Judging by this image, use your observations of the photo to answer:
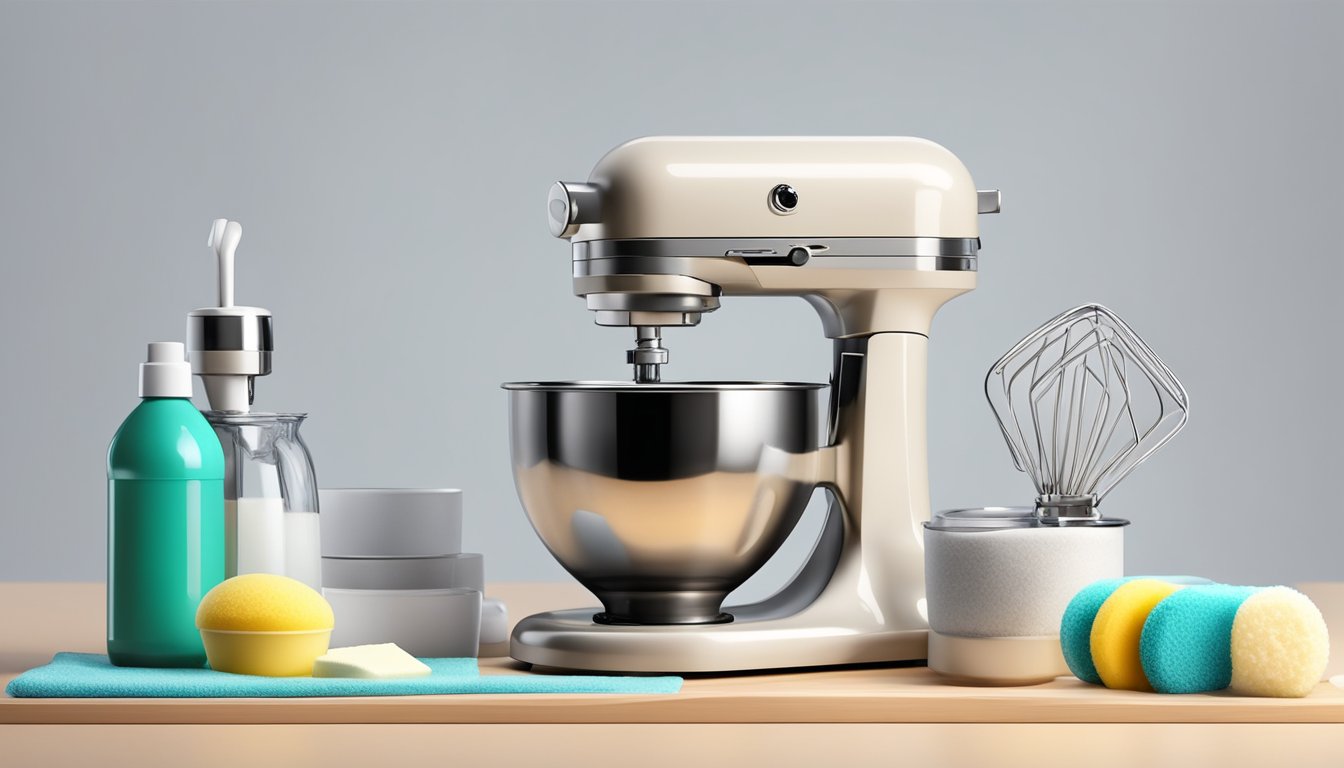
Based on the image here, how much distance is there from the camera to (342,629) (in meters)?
0.93

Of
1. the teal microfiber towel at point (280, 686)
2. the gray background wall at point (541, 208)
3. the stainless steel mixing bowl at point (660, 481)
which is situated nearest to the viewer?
the teal microfiber towel at point (280, 686)

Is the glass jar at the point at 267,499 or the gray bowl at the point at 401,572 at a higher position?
the glass jar at the point at 267,499

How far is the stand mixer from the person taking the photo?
0.92 meters

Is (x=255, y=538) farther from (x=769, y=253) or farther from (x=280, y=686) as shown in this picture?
(x=769, y=253)

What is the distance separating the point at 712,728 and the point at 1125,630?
21 cm

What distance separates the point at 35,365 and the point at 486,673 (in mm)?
1926

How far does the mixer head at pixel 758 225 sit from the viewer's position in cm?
97

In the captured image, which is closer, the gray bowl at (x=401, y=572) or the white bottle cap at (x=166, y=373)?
the white bottle cap at (x=166, y=373)

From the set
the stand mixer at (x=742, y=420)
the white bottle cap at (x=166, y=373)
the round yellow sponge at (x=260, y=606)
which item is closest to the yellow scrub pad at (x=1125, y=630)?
the stand mixer at (x=742, y=420)

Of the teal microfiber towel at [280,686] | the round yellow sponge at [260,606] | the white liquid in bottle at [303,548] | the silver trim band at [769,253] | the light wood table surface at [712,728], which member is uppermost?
the silver trim band at [769,253]

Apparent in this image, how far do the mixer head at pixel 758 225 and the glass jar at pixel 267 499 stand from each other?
0.20m

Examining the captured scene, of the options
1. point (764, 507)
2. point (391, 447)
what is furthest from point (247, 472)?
point (391, 447)

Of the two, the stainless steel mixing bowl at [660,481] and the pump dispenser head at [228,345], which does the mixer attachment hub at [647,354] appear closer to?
the stainless steel mixing bowl at [660,481]

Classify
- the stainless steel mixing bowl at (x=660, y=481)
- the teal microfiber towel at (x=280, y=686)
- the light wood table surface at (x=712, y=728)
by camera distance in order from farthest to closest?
the stainless steel mixing bowl at (x=660, y=481) < the teal microfiber towel at (x=280, y=686) < the light wood table surface at (x=712, y=728)
